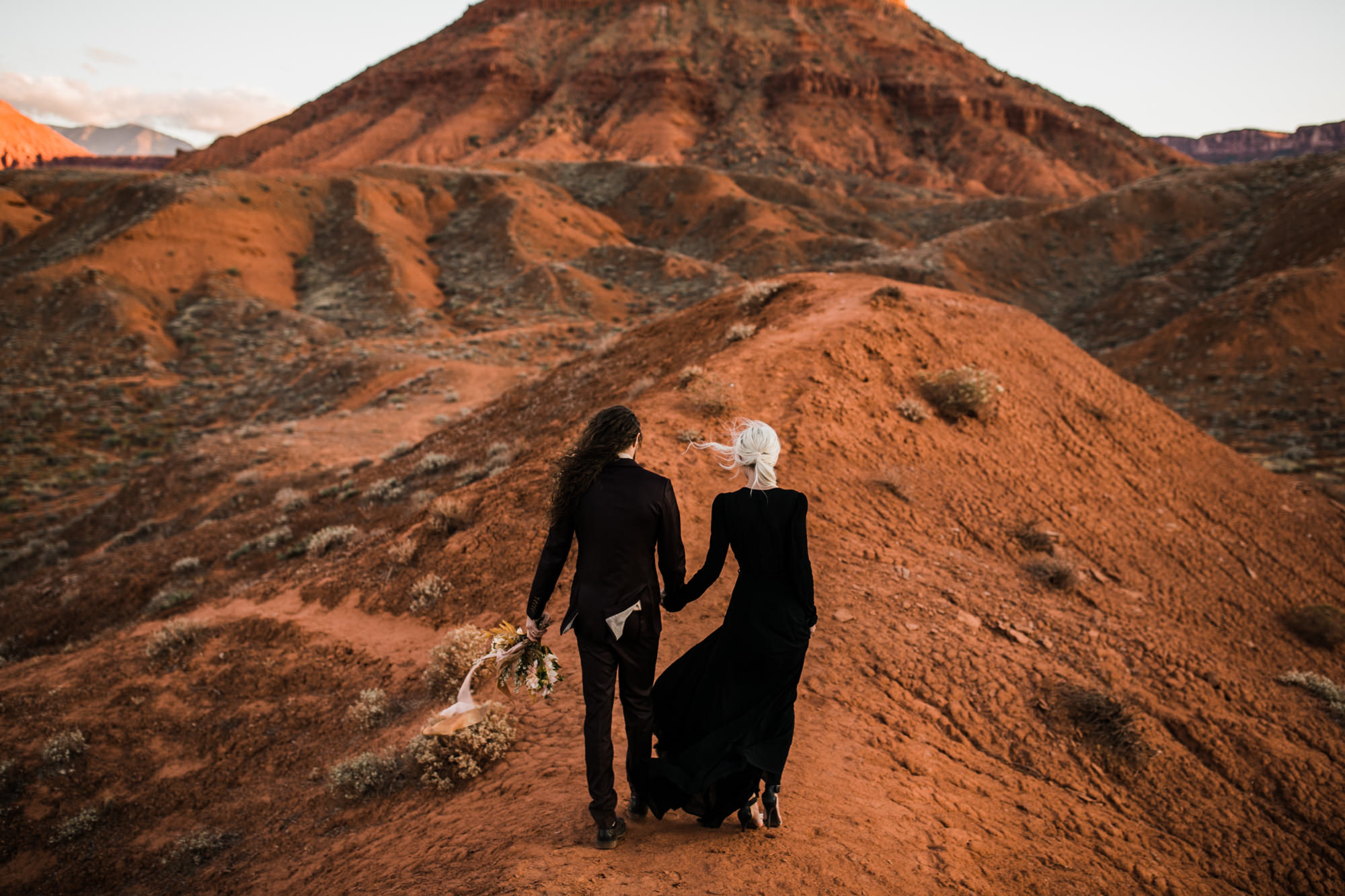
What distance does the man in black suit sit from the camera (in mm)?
2965

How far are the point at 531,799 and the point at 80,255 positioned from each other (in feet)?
142

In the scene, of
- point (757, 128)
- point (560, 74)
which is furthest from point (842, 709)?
point (560, 74)

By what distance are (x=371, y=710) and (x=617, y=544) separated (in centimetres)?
391

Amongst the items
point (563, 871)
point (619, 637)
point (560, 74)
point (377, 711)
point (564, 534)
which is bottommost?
point (377, 711)

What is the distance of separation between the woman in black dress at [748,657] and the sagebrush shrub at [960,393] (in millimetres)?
6572

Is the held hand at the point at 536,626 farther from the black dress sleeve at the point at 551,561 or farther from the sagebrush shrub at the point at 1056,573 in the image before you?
the sagebrush shrub at the point at 1056,573

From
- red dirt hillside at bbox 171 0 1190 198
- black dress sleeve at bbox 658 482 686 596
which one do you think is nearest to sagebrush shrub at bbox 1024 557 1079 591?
black dress sleeve at bbox 658 482 686 596

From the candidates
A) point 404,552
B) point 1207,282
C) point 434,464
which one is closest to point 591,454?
point 404,552

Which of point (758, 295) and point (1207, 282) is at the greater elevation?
point (1207, 282)

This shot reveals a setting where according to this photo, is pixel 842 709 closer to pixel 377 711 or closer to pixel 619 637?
pixel 619 637

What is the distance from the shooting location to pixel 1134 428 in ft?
33.8

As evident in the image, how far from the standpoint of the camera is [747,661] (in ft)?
10.0

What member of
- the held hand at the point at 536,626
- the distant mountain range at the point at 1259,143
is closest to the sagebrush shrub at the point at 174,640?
the held hand at the point at 536,626

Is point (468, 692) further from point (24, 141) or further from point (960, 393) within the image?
point (24, 141)
